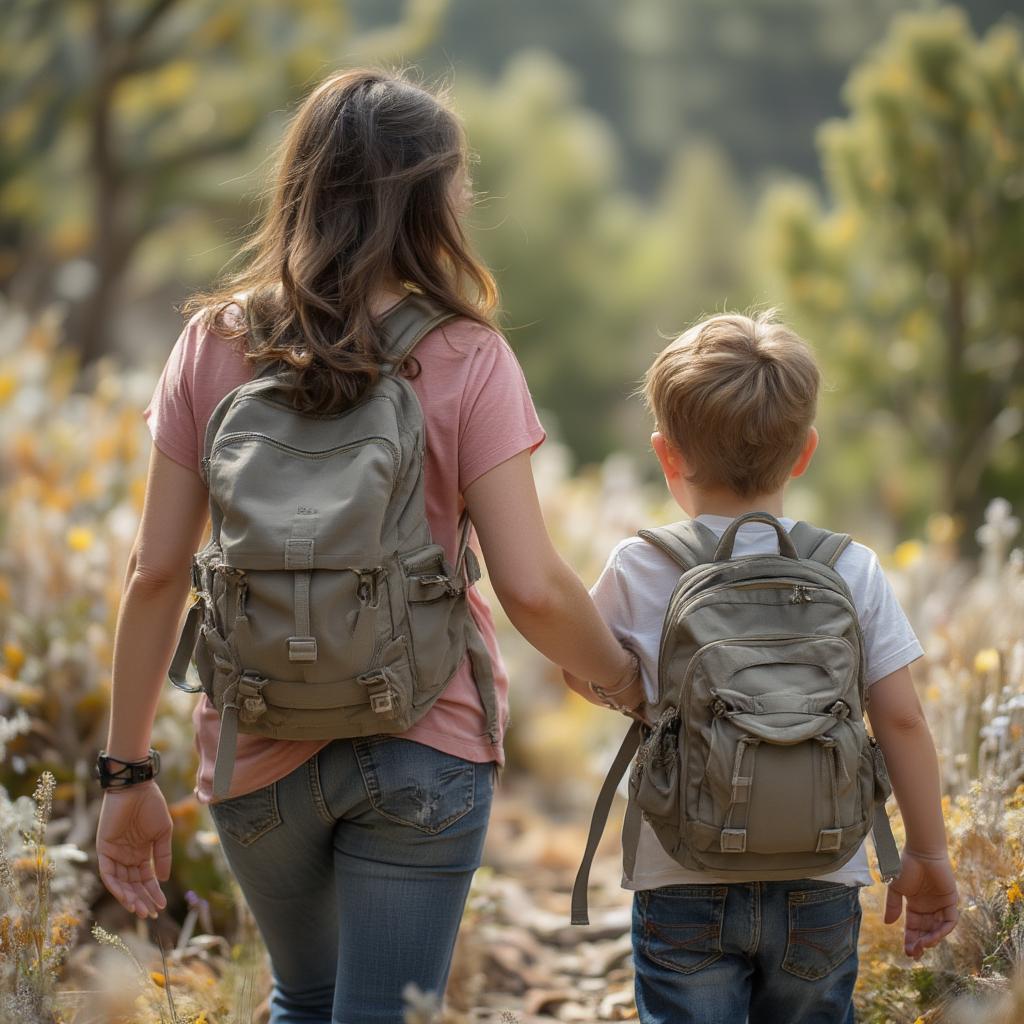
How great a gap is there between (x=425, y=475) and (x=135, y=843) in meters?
0.76

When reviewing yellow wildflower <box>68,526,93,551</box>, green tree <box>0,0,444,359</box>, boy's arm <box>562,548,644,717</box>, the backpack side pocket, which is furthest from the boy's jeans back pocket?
green tree <box>0,0,444,359</box>

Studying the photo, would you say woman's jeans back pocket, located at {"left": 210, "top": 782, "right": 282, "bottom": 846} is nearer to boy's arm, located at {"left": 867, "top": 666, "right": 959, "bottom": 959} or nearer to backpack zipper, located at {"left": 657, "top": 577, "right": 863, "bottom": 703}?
backpack zipper, located at {"left": 657, "top": 577, "right": 863, "bottom": 703}

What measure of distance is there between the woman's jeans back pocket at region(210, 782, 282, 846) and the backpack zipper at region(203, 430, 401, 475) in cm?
47

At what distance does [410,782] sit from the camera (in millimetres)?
1639

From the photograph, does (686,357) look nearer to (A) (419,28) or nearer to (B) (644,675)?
(B) (644,675)

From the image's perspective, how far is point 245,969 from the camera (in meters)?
2.34

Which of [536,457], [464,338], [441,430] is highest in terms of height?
[536,457]

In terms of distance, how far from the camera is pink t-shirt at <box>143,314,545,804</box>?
64.3 inches

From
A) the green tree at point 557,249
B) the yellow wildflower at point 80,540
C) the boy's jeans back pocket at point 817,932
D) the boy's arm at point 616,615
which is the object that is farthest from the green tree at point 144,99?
the boy's jeans back pocket at point 817,932

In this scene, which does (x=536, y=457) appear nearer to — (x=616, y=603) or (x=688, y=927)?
(x=616, y=603)

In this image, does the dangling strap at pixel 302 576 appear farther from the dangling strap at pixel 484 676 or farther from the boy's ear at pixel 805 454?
the boy's ear at pixel 805 454

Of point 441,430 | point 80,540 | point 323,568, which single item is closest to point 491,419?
point 441,430

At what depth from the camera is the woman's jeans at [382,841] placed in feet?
5.41

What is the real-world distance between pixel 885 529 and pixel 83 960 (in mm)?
5794
